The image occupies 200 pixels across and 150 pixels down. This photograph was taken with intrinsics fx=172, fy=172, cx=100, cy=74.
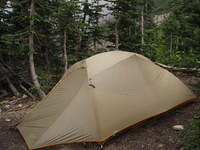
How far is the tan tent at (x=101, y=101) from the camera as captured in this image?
360 centimetres

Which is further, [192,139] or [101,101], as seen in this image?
[101,101]

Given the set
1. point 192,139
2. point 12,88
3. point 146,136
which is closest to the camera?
point 192,139

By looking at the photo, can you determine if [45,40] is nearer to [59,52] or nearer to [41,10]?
[59,52]

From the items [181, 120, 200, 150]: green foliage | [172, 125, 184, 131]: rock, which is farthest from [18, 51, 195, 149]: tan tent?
[181, 120, 200, 150]: green foliage

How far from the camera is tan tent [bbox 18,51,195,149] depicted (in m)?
3.60

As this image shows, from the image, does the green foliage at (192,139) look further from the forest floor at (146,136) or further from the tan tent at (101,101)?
the tan tent at (101,101)

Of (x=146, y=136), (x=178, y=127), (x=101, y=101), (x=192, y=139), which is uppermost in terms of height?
(x=101, y=101)

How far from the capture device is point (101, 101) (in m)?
3.83

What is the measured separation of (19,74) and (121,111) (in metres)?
6.84

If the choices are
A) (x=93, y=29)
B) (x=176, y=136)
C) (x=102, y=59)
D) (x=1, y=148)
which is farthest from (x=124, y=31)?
(x=1, y=148)

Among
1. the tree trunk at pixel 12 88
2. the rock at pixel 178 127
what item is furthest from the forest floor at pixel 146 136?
the tree trunk at pixel 12 88

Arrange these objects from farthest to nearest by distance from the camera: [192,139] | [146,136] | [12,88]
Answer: [12,88]
[146,136]
[192,139]

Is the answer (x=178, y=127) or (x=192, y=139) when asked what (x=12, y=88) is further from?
(x=192, y=139)

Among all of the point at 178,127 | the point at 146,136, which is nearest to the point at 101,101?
the point at 146,136
